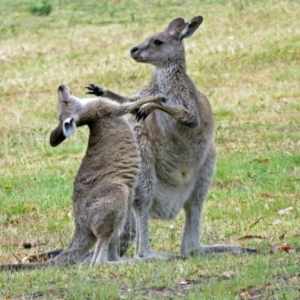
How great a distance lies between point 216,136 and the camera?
1273 cm

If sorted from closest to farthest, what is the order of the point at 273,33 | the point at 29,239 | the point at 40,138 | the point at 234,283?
1. the point at 234,283
2. the point at 29,239
3. the point at 40,138
4. the point at 273,33

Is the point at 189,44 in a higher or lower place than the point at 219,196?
lower

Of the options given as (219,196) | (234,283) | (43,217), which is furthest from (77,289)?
(219,196)

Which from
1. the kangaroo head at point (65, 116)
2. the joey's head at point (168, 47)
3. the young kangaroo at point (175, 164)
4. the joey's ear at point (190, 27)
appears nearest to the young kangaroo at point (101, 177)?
the kangaroo head at point (65, 116)

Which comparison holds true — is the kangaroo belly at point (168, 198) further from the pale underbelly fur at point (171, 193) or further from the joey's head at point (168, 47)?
the joey's head at point (168, 47)

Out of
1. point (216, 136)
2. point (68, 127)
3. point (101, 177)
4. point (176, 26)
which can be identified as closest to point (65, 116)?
point (68, 127)

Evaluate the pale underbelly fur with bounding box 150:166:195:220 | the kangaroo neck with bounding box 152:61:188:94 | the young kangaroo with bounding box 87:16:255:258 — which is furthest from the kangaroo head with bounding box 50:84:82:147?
the pale underbelly fur with bounding box 150:166:195:220

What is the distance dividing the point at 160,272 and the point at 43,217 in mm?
3066

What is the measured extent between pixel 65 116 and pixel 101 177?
81 cm

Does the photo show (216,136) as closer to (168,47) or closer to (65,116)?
(168,47)

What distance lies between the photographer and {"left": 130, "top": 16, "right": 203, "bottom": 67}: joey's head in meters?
7.71

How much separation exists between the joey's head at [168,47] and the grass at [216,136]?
58.7 inches

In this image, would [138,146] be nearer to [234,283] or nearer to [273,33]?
[234,283]

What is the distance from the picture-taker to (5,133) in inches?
559
